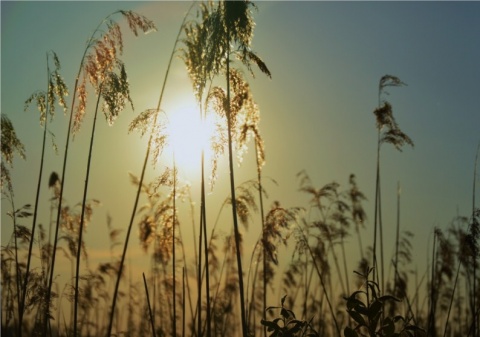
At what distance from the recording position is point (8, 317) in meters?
6.17

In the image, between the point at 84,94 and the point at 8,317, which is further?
Answer: the point at 8,317

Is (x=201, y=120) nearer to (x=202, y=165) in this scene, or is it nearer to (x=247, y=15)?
(x=202, y=165)

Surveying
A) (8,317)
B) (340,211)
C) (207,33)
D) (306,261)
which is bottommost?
(8,317)

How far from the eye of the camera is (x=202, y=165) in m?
4.18

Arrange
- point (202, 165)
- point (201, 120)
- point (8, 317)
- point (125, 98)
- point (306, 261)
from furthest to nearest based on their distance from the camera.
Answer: point (306, 261), point (8, 317), point (125, 98), point (201, 120), point (202, 165)

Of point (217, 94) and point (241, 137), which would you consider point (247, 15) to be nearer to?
point (217, 94)

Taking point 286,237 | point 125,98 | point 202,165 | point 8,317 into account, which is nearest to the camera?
point 202,165

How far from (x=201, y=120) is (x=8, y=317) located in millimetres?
3521

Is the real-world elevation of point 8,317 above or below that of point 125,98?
below

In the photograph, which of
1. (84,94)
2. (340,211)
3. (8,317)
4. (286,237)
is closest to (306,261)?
(340,211)

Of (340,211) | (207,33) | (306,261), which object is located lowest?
(306,261)

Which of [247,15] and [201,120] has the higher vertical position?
[247,15]

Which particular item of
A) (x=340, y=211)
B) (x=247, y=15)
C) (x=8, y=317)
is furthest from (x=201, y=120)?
(x=340, y=211)

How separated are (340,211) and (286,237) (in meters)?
3.90
